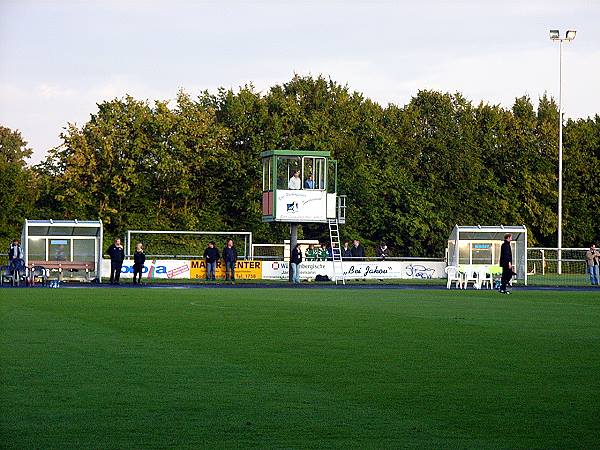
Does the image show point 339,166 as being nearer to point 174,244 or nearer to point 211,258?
point 174,244

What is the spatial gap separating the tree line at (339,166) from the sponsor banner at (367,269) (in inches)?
759

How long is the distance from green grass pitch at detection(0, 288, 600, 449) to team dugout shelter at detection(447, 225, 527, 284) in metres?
25.6

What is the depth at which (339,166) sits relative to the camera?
8006 centimetres

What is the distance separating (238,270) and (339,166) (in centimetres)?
2796

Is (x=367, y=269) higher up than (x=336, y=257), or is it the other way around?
(x=336, y=257)

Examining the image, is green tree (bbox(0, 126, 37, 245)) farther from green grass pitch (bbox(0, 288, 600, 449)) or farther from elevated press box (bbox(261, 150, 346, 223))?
green grass pitch (bbox(0, 288, 600, 449))

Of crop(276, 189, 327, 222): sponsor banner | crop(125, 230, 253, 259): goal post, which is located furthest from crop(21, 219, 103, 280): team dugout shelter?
crop(276, 189, 327, 222): sponsor banner

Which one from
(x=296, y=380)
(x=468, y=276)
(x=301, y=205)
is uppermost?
(x=301, y=205)

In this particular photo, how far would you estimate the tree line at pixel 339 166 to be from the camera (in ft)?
238

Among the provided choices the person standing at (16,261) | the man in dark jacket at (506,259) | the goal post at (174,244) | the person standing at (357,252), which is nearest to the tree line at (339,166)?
the goal post at (174,244)

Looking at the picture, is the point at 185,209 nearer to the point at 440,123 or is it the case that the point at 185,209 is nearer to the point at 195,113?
the point at 195,113

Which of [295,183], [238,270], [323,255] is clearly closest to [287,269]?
[323,255]

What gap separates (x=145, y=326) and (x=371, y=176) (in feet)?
193

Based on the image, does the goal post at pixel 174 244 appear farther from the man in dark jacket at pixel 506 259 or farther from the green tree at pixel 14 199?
the man in dark jacket at pixel 506 259
